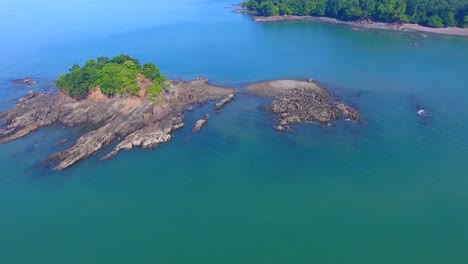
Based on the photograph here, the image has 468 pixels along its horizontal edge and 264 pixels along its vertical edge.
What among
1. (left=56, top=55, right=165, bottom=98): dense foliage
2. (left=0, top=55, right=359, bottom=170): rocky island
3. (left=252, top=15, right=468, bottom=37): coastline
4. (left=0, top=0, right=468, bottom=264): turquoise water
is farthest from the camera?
(left=252, top=15, right=468, bottom=37): coastline

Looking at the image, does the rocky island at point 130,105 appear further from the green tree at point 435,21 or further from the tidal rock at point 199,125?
the green tree at point 435,21

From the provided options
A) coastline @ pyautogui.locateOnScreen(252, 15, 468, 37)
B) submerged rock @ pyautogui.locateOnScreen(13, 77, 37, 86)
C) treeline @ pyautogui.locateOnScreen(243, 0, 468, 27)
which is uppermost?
treeline @ pyautogui.locateOnScreen(243, 0, 468, 27)

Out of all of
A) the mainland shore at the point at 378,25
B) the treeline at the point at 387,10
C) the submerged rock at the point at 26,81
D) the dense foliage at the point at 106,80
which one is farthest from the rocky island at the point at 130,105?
the treeline at the point at 387,10

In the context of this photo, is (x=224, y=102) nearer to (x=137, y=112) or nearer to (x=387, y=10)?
(x=137, y=112)

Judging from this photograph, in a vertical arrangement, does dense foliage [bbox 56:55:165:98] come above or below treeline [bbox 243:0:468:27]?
below

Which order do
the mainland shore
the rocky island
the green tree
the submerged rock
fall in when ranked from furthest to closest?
1. the green tree
2. the mainland shore
3. the submerged rock
4. the rocky island

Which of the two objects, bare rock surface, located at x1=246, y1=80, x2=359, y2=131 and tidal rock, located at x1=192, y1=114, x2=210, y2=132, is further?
bare rock surface, located at x1=246, y1=80, x2=359, y2=131

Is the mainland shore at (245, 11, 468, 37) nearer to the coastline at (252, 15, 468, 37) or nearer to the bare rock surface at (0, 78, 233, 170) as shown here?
the coastline at (252, 15, 468, 37)

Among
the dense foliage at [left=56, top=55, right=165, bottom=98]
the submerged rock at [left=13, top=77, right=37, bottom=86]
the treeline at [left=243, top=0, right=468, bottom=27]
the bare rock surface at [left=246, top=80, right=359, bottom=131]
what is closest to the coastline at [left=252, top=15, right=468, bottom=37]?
the treeline at [left=243, top=0, right=468, bottom=27]

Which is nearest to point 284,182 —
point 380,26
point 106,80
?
point 106,80
